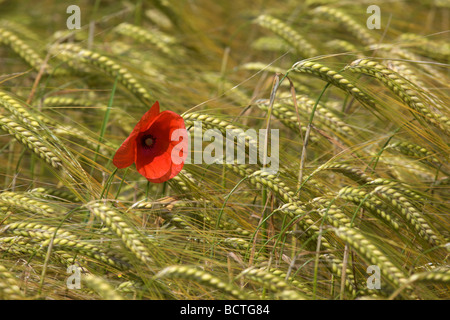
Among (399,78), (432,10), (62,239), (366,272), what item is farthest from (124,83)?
(432,10)

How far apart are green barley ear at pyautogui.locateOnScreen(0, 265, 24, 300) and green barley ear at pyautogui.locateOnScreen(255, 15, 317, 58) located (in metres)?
1.53

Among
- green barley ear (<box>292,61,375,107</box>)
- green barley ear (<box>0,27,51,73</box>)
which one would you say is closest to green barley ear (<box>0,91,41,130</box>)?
green barley ear (<box>0,27,51,73</box>)

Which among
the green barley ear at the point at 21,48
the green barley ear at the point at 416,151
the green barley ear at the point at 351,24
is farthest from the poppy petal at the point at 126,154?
the green barley ear at the point at 351,24

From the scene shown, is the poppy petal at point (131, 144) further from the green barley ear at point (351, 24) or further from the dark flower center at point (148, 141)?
the green barley ear at point (351, 24)

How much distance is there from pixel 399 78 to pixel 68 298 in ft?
3.47

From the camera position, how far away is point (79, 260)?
117cm

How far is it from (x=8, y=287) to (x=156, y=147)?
51 centimetres

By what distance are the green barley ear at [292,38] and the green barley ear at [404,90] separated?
2.64 feet

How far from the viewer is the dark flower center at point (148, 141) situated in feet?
4.03

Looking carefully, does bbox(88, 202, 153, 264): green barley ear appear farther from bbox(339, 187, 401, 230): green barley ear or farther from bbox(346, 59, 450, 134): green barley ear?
bbox(346, 59, 450, 134): green barley ear

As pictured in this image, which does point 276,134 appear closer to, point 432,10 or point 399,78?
point 399,78

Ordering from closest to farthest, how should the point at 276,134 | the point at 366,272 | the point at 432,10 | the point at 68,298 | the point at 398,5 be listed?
the point at 68,298 < the point at 366,272 < the point at 276,134 < the point at 432,10 < the point at 398,5

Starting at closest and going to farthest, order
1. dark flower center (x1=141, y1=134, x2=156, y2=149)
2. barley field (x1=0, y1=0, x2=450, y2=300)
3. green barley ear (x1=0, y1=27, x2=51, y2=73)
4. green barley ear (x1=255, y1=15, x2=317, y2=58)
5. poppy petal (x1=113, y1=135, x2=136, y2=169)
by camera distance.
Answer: barley field (x1=0, y1=0, x2=450, y2=300), poppy petal (x1=113, y1=135, x2=136, y2=169), dark flower center (x1=141, y1=134, x2=156, y2=149), green barley ear (x1=0, y1=27, x2=51, y2=73), green barley ear (x1=255, y1=15, x2=317, y2=58)

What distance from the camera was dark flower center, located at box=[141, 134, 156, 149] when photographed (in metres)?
1.23
